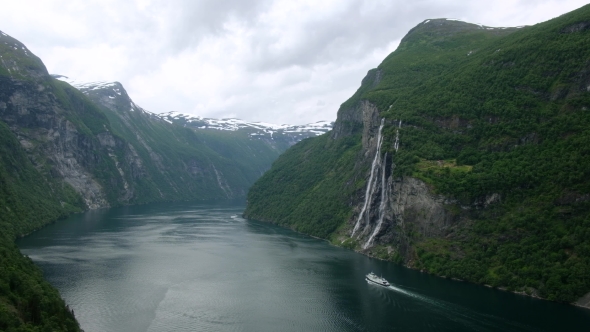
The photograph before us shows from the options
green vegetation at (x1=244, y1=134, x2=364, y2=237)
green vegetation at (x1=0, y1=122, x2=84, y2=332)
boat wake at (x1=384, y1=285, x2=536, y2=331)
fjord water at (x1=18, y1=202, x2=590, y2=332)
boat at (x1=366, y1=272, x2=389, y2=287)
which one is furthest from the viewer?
green vegetation at (x1=244, y1=134, x2=364, y2=237)

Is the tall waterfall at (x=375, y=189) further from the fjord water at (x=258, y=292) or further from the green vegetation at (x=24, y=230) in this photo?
the green vegetation at (x=24, y=230)

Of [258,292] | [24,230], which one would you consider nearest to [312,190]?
[24,230]

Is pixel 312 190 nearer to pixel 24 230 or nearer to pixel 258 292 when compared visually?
pixel 24 230

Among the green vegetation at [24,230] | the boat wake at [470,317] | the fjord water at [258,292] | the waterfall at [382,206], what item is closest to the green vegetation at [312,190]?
the waterfall at [382,206]

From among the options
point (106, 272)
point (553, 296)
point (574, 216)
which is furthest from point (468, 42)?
point (106, 272)

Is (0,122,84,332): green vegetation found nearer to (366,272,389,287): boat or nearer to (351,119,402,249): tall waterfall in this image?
(366,272,389,287): boat

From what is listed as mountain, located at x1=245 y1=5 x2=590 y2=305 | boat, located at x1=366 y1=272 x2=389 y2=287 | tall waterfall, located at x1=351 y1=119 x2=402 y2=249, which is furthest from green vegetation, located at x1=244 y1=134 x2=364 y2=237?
boat, located at x1=366 y1=272 x2=389 y2=287
